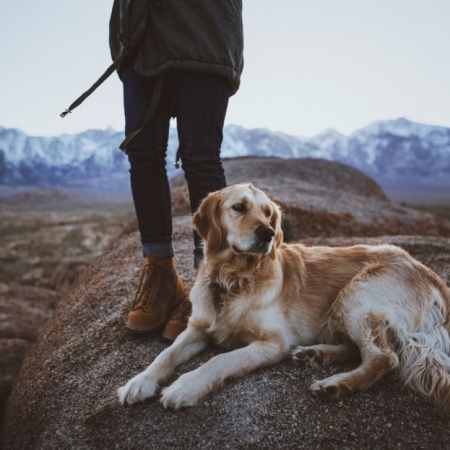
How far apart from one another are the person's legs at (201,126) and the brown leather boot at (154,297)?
53 centimetres

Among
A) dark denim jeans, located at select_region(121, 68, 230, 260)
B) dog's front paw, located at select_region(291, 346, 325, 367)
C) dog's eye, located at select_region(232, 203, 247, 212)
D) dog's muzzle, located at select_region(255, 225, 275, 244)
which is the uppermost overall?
dark denim jeans, located at select_region(121, 68, 230, 260)

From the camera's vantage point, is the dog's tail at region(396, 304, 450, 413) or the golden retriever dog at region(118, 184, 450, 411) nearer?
the dog's tail at region(396, 304, 450, 413)

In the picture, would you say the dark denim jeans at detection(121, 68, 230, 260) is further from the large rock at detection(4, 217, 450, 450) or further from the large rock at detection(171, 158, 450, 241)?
the large rock at detection(171, 158, 450, 241)

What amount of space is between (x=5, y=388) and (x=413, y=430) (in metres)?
3.39

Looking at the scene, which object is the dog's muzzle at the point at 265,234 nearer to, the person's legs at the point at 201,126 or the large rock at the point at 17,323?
the person's legs at the point at 201,126

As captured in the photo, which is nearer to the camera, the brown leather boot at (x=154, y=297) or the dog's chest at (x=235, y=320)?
the dog's chest at (x=235, y=320)

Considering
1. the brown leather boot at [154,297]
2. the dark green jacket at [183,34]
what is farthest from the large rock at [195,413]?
the dark green jacket at [183,34]

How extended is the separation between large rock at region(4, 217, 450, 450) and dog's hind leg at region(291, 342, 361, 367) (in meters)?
0.06

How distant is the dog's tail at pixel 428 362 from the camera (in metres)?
1.85

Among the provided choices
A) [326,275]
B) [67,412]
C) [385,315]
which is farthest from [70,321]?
[385,315]

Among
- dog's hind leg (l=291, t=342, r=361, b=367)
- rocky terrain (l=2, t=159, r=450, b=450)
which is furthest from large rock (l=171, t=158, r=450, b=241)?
dog's hind leg (l=291, t=342, r=361, b=367)

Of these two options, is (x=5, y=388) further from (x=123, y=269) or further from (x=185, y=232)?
(x=185, y=232)

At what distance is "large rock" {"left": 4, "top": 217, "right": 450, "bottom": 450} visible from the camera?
1.69 metres

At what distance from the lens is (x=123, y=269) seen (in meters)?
4.15
